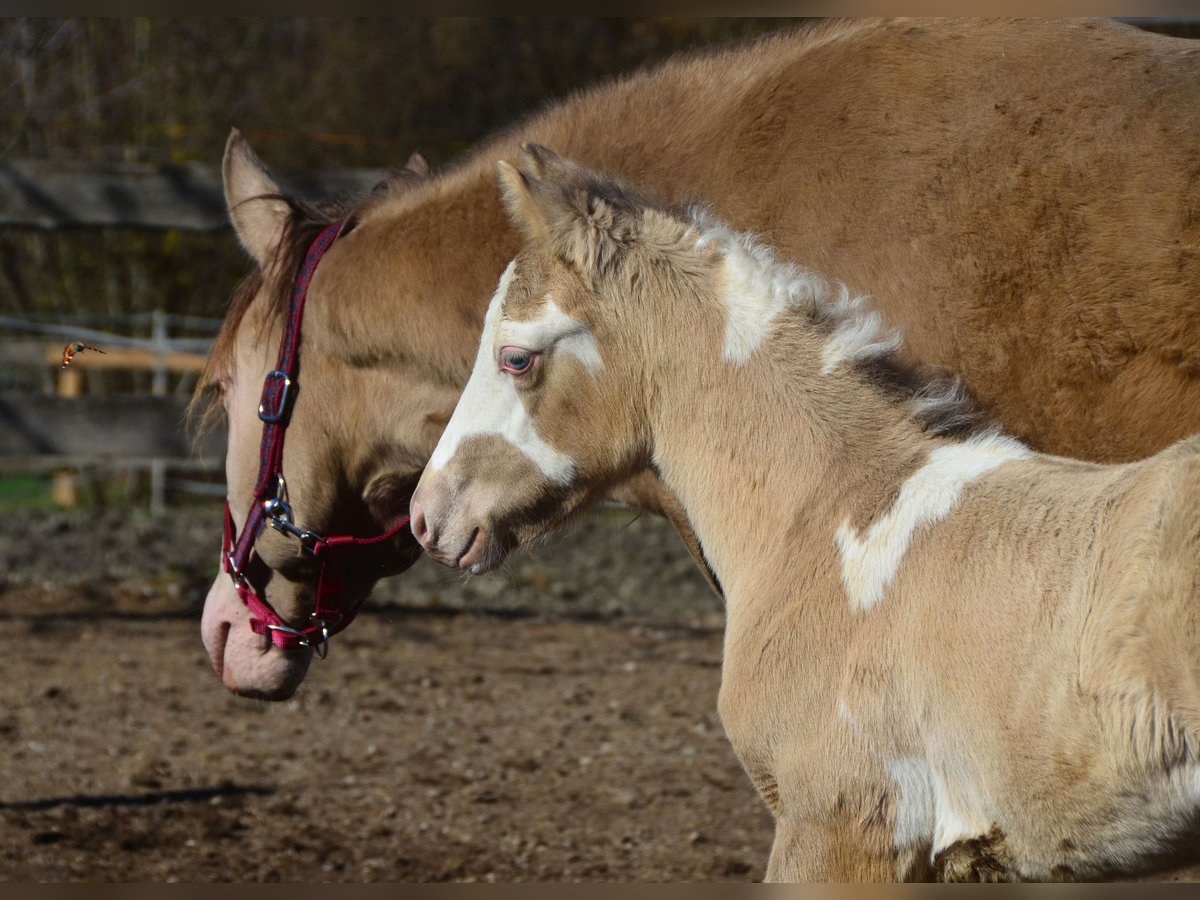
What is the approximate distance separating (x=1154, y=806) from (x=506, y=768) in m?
3.43

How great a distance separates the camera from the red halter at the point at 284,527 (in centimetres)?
341

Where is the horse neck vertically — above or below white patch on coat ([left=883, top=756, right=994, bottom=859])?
above

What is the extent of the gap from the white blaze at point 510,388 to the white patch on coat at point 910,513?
654mm

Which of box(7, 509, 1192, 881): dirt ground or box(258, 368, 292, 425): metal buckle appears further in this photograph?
box(7, 509, 1192, 881): dirt ground

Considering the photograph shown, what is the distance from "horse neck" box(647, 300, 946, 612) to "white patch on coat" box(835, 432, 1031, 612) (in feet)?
0.10

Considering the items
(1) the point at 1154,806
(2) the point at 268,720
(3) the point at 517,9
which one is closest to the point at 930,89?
(1) the point at 1154,806

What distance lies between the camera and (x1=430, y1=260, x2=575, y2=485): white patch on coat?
2.73 metres

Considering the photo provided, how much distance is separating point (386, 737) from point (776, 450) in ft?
10.8

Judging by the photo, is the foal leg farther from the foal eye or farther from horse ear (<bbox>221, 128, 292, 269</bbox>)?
horse ear (<bbox>221, 128, 292, 269</bbox>)

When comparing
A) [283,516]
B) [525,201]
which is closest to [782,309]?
[525,201]

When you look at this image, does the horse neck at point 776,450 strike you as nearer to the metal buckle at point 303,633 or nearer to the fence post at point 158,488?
the metal buckle at point 303,633

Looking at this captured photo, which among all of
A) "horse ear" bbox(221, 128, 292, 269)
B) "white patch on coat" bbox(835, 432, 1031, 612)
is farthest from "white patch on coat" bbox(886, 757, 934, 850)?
"horse ear" bbox(221, 128, 292, 269)

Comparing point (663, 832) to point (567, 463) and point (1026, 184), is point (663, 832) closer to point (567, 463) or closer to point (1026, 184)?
point (567, 463)

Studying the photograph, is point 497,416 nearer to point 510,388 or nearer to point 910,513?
point 510,388
